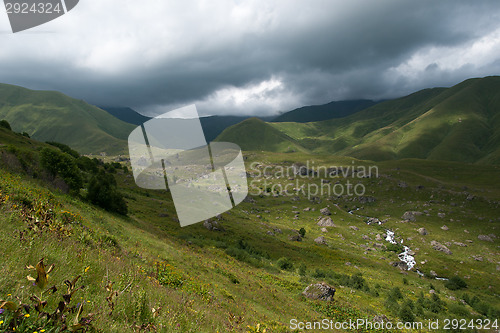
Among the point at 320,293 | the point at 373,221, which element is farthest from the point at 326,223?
the point at 320,293

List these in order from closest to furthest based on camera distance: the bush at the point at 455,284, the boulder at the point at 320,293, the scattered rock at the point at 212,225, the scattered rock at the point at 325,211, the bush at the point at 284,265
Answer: the boulder at the point at 320,293
the bush at the point at 284,265
the bush at the point at 455,284
the scattered rock at the point at 212,225
the scattered rock at the point at 325,211

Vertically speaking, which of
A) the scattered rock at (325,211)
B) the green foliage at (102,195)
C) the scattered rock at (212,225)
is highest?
the green foliage at (102,195)

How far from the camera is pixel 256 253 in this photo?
136 feet

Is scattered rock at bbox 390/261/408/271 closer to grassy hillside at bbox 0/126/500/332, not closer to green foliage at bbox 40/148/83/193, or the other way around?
grassy hillside at bbox 0/126/500/332

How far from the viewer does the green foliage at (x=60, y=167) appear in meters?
28.4

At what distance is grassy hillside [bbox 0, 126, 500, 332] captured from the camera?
4750 mm

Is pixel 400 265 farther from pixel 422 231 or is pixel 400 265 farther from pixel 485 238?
pixel 485 238

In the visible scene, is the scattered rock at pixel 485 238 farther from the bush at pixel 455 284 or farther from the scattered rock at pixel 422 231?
the bush at pixel 455 284

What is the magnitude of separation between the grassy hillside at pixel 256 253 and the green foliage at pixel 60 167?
1.61 m

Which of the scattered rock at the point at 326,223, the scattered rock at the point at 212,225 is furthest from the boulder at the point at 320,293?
the scattered rock at the point at 326,223

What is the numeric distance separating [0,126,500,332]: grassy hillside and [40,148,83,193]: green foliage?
161cm

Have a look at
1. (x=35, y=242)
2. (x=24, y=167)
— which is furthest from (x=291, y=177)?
(x=35, y=242)

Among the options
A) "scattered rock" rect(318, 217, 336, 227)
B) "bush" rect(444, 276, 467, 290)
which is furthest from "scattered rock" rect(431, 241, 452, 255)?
"scattered rock" rect(318, 217, 336, 227)

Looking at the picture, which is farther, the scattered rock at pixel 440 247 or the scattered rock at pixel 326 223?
the scattered rock at pixel 326 223
